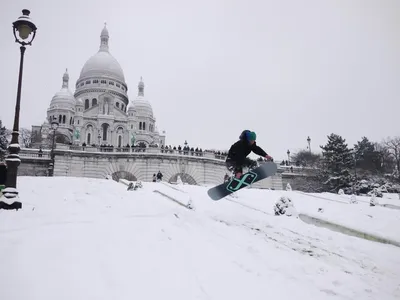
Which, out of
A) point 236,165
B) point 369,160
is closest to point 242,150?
point 236,165

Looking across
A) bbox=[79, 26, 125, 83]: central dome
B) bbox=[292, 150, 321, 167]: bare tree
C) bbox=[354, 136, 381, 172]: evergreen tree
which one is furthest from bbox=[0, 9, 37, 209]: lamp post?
bbox=[79, 26, 125, 83]: central dome

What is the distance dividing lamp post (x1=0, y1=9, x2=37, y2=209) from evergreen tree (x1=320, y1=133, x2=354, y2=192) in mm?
32674

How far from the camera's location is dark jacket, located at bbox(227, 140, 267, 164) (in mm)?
8227

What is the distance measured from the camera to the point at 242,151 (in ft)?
27.4

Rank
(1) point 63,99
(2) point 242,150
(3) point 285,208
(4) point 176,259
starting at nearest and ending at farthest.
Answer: (4) point 176,259
(2) point 242,150
(3) point 285,208
(1) point 63,99

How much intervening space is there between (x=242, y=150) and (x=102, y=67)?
276ft

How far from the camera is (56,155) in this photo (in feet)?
107

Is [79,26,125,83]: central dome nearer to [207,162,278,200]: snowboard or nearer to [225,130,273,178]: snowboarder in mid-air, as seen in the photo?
[207,162,278,200]: snowboard

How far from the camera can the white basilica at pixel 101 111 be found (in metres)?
72.9

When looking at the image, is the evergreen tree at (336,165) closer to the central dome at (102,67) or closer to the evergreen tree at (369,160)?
the evergreen tree at (369,160)

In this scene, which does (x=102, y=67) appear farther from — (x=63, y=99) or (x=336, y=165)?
(x=336, y=165)

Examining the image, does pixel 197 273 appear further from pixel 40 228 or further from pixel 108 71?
pixel 108 71

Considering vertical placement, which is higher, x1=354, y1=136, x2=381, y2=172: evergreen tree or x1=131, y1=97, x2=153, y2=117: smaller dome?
x1=131, y1=97, x2=153, y2=117: smaller dome

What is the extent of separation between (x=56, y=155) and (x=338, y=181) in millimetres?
29271
